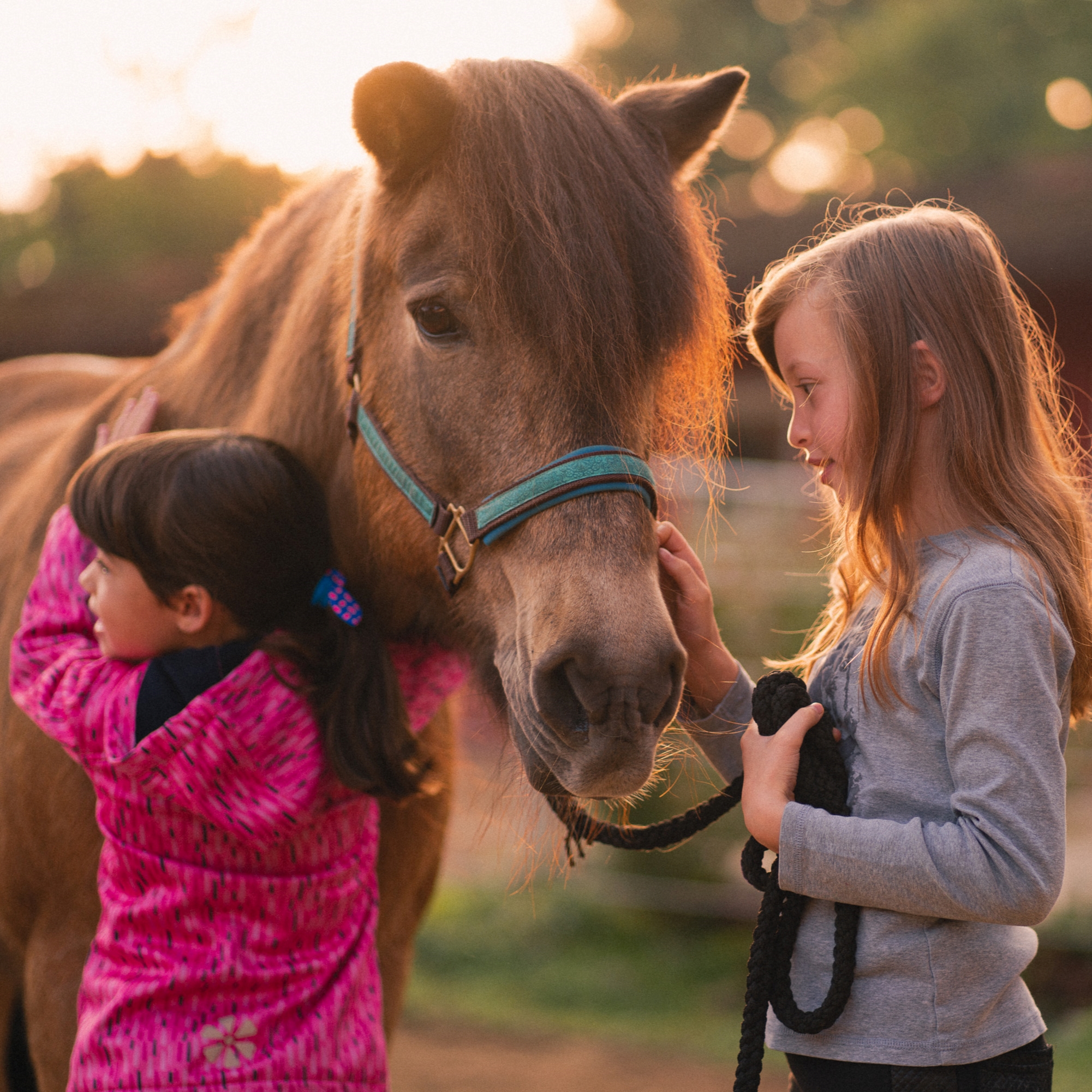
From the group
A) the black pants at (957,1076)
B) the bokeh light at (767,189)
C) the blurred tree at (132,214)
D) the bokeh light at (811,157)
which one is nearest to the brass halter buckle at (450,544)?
the black pants at (957,1076)

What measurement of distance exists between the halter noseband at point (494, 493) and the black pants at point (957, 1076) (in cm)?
78

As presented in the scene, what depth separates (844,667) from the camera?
1484mm

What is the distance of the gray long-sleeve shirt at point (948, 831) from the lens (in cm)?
121

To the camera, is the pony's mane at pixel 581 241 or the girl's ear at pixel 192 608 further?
the girl's ear at pixel 192 608

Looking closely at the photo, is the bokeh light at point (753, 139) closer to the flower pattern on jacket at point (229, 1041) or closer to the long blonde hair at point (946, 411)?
the long blonde hair at point (946, 411)

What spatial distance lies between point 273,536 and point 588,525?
0.57 m

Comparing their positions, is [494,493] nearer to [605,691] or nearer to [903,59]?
[605,691]

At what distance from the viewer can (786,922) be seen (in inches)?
55.8

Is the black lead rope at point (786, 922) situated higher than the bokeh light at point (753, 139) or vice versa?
the bokeh light at point (753, 139)

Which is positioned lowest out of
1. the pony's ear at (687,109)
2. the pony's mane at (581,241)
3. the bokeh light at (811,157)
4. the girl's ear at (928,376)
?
the girl's ear at (928,376)

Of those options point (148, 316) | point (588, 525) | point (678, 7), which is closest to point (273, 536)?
point (588, 525)

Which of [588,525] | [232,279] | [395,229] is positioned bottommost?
[588,525]

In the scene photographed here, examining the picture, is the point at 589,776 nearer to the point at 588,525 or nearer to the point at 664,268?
the point at 588,525

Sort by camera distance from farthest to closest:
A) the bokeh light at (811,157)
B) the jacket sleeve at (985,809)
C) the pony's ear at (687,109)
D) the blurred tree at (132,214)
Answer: the blurred tree at (132,214) < the bokeh light at (811,157) < the pony's ear at (687,109) < the jacket sleeve at (985,809)
